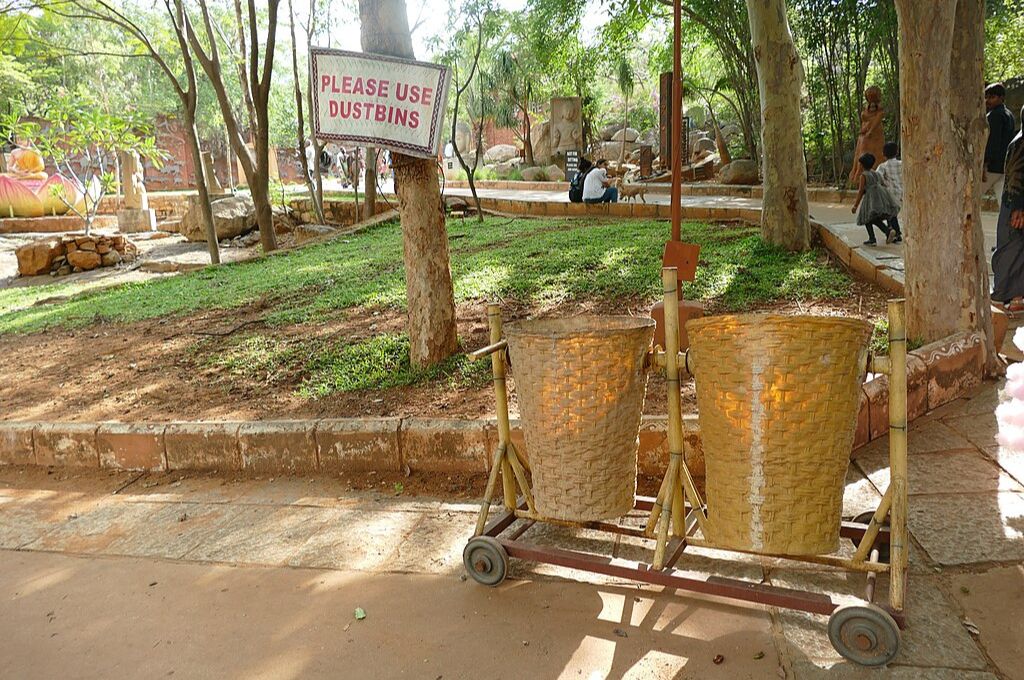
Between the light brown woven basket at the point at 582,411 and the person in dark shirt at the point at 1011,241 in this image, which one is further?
the person in dark shirt at the point at 1011,241

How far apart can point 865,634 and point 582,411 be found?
3.40 feet

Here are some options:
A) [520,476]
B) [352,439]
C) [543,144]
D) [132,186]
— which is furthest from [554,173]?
[520,476]

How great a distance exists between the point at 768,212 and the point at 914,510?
16.7 ft

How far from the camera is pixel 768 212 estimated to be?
297 inches

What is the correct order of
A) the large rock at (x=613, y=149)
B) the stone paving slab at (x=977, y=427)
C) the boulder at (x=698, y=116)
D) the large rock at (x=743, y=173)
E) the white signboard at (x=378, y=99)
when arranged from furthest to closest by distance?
the boulder at (x=698, y=116) < the large rock at (x=613, y=149) < the large rock at (x=743, y=173) < the white signboard at (x=378, y=99) < the stone paving slab at (x=977, y=427)

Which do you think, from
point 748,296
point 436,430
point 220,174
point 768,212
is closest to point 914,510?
point 436,430

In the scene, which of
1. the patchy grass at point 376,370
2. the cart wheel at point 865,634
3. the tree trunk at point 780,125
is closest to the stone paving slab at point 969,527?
the cart wheel at point 865,634

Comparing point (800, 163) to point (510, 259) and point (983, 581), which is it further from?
point (983, 581)

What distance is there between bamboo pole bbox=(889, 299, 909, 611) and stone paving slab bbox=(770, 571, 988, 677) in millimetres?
152

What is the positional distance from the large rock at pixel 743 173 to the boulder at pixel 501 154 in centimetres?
1787

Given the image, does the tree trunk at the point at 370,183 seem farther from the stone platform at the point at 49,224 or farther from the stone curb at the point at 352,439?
the stone curb at the point at 352,439

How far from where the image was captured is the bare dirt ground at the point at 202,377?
14.3 feet

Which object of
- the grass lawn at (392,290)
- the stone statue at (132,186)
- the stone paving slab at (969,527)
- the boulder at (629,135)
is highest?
the boulder at (629,135)

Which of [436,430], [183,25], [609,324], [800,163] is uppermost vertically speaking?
[183,25]
